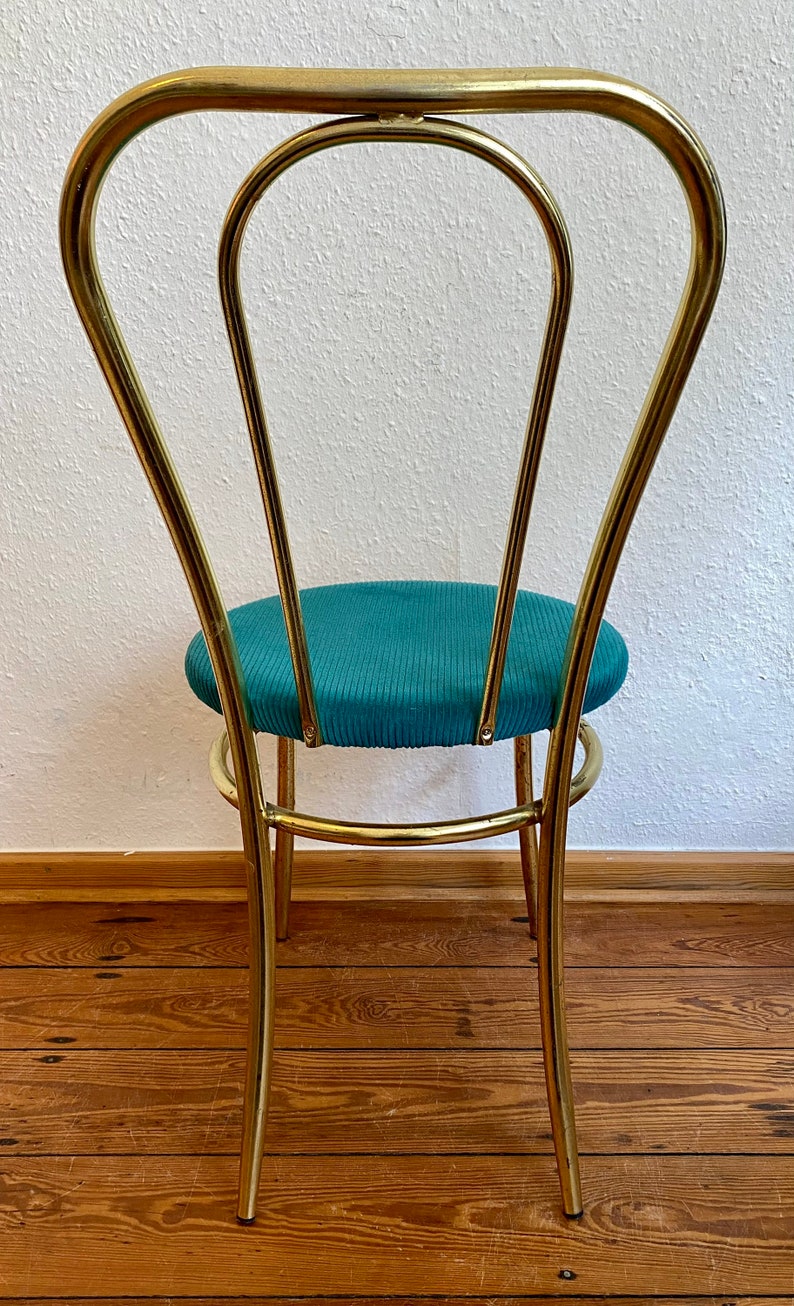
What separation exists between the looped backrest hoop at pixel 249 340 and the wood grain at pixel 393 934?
58 cm

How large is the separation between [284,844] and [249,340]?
696 millimetres

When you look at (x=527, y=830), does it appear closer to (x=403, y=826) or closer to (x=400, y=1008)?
(x=400, y=1008)

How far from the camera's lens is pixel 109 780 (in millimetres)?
1204

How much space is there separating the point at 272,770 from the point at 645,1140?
622 mm

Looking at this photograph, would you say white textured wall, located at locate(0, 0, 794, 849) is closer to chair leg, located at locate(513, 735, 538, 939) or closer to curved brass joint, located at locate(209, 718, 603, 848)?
chair leg, located at locate(513, 735, 538, 939)

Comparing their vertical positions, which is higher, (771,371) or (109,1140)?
(771,371)

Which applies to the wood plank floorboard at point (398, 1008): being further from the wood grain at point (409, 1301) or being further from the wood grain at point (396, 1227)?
the wood grain at point (409, 1301)

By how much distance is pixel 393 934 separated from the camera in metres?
1.16

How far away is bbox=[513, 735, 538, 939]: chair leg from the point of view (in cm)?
102

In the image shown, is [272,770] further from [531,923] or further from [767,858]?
[767,858]

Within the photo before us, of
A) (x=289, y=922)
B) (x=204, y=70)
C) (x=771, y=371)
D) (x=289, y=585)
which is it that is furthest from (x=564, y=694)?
(x=289, y=922)

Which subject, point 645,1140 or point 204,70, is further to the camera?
point 645,1140

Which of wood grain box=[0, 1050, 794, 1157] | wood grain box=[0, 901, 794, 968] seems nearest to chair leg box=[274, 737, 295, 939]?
wood grain box=[0, 901, 794, 968]

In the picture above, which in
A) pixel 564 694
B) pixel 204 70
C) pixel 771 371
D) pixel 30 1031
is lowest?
pixel 30 1031
